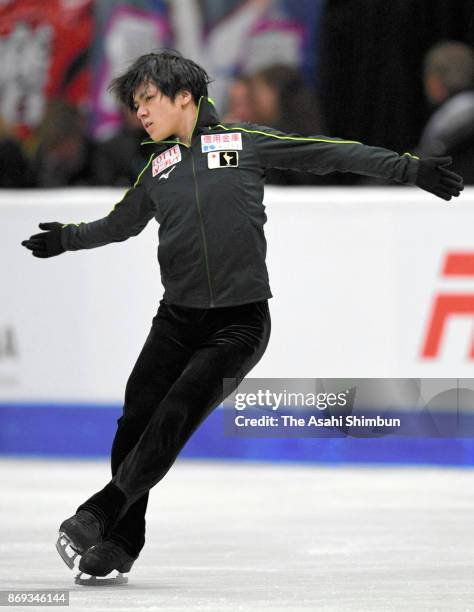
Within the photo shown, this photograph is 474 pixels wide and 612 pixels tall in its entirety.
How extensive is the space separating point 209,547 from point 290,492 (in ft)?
5.05

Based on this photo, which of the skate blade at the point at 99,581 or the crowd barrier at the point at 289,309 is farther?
the crowd barrier at the point at 289,309

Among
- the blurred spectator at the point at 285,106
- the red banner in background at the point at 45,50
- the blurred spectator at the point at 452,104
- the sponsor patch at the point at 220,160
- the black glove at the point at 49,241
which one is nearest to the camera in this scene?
the sponsor patch at the point at 220,160

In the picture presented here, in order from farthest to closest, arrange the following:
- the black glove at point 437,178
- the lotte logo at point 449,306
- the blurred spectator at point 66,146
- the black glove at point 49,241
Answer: the blurred spectator at point 66,146, the lotte logo at point 449,306, the black glove at point 49,241, the black glove at point 437,178

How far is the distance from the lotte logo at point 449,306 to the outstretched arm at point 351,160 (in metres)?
3.13

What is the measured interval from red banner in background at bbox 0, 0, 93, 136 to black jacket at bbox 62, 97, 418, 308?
6.39m

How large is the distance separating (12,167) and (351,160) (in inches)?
192

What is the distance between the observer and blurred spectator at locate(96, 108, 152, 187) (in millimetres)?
9398

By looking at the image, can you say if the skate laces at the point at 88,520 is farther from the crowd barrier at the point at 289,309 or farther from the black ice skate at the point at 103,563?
the crowd barrier at the point at 289,309

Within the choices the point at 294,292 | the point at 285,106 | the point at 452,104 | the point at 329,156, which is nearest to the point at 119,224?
the point at 329,156

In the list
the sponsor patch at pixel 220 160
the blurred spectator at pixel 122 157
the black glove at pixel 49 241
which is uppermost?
the sponsor patch at pixel 220 160

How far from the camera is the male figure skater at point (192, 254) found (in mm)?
4969

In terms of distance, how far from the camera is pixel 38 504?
7.33 meters

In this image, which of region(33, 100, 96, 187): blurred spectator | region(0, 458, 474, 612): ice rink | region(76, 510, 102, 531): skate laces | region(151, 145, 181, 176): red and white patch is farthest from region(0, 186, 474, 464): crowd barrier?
region(76, 510, 102, 531): skate laces

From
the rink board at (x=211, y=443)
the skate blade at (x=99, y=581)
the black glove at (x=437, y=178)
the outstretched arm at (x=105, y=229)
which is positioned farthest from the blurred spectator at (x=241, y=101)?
the skate blade at (x=99, y=581)
